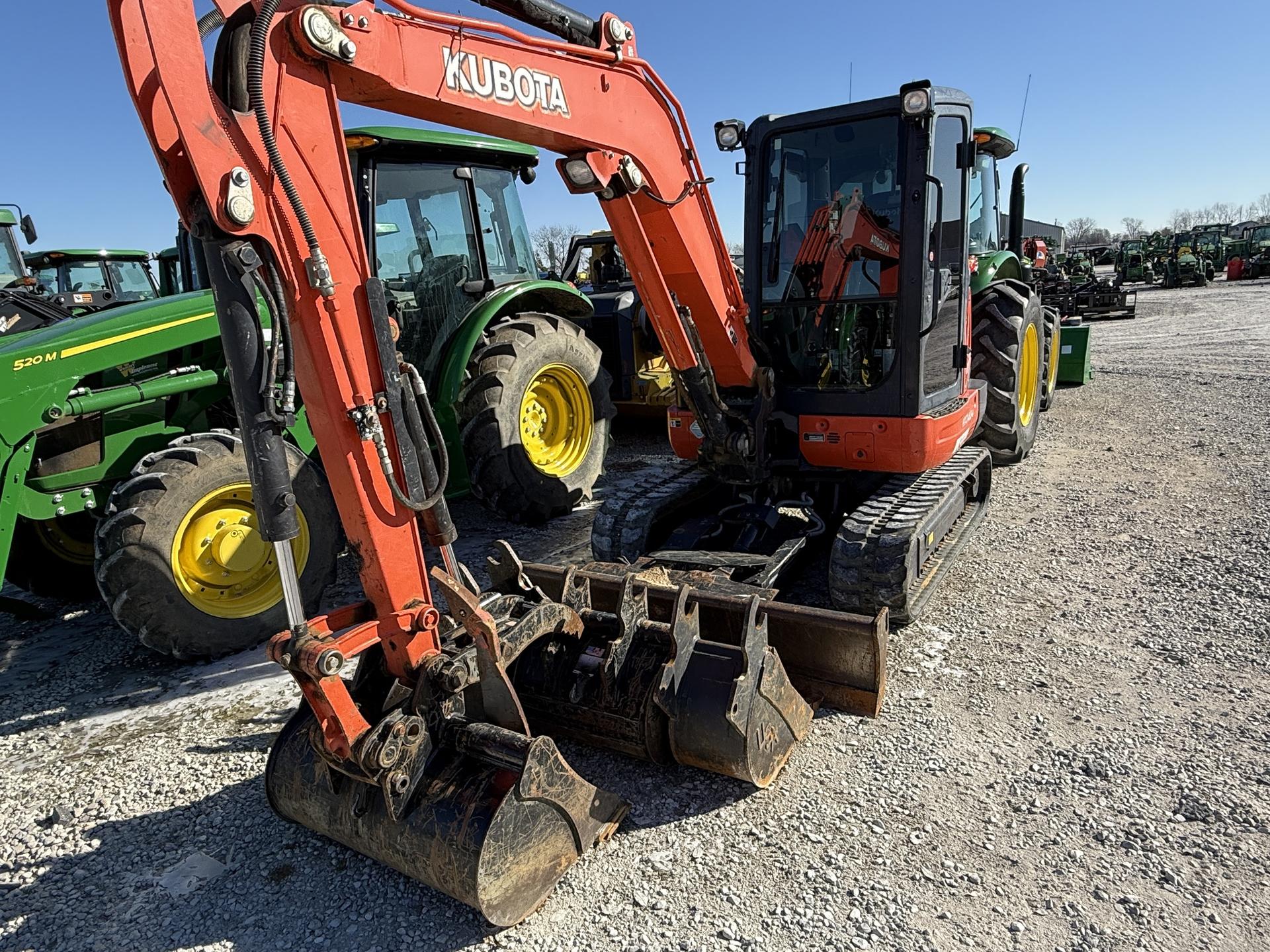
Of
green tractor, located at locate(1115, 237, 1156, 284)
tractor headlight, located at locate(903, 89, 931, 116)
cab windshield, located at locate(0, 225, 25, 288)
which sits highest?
cab windshield, located at locate(0, 225, 25, 288)

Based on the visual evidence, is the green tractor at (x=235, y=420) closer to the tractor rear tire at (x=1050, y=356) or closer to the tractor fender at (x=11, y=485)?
the tractor fender at (x=11, y=485)

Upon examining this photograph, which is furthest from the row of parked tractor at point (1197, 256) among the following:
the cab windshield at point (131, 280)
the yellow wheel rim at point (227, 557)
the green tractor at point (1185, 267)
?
the yellow wheel rim at point (227, 557)

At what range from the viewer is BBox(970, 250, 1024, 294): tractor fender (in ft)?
21.8

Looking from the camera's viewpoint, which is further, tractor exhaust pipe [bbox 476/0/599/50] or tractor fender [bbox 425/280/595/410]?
tractor fender [bbox 425/280/595/410]

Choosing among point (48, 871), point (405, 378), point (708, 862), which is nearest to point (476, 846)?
point (708, 862)

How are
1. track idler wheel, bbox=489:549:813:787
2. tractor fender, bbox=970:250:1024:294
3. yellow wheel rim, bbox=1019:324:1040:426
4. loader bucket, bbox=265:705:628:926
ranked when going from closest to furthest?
loader bucket, bbox=265:705:628:926 < track idler wheel, bbox=489:549:813:787 < tractor fender, bbox=970:250:1024:294 < yellow wheel rim, bbox=1019:324:1040:426

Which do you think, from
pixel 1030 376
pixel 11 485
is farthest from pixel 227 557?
pixel 1030 376

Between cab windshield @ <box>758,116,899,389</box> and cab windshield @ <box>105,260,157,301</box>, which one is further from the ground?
cab windshield @ <box>105,260,157,301</box>

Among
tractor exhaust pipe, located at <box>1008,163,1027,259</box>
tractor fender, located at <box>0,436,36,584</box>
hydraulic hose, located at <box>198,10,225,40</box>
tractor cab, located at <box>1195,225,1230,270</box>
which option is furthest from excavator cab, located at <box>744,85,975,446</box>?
tractor cab, located at <box>1195,225,1230,270</box>

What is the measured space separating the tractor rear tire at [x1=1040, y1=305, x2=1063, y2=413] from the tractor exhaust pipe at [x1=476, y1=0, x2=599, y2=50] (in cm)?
674

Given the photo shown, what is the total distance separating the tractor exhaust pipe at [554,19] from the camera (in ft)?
9.06

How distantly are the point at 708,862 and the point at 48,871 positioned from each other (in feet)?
7.15

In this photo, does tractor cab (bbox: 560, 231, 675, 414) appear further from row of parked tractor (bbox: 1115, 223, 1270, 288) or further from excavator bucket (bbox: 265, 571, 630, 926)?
row of parked tractor (bbox: 1115, 223, 1270, 288)

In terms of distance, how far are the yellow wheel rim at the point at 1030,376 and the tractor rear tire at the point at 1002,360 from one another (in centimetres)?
25
